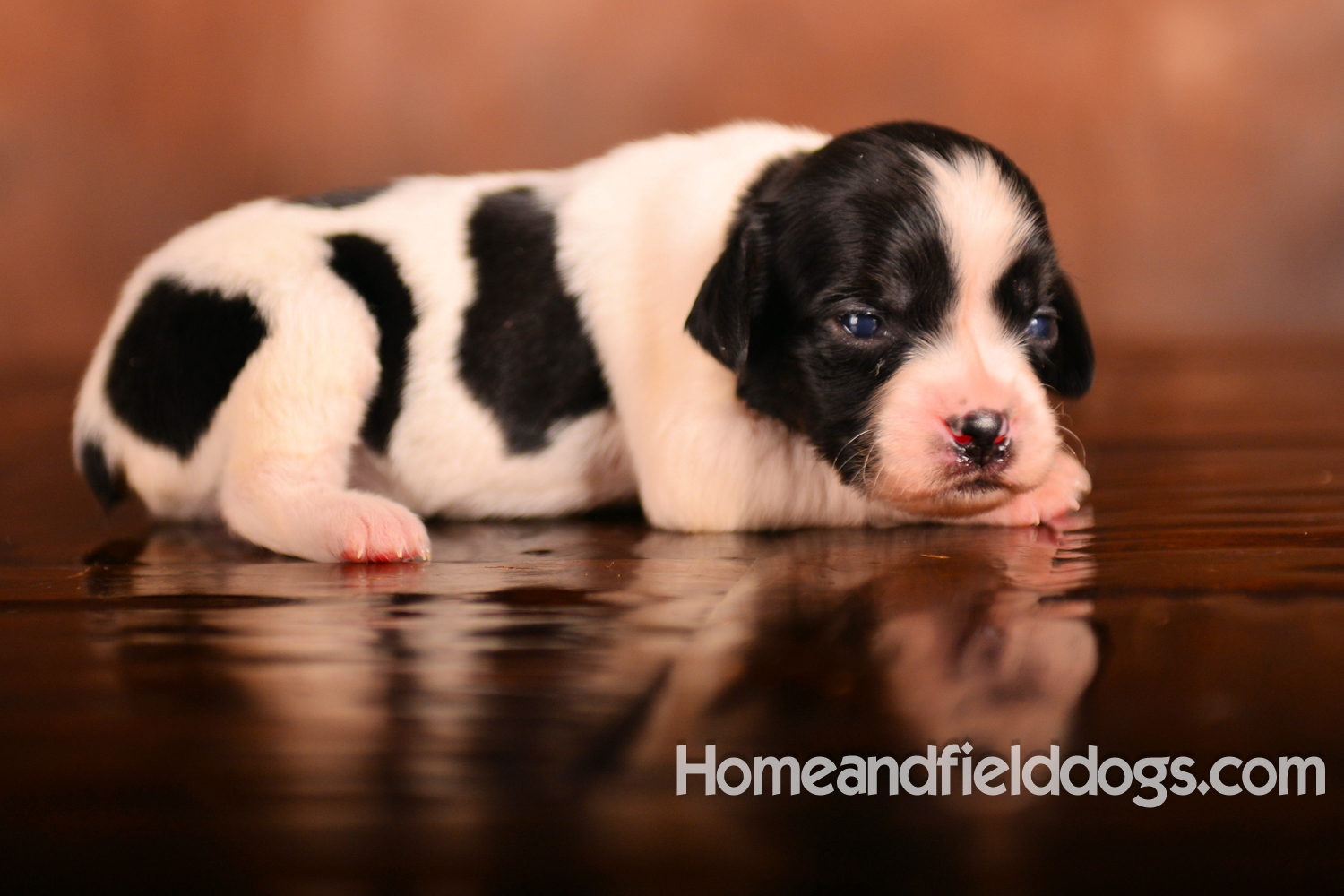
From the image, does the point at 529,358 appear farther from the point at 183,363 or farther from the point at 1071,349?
the point at 1071,349

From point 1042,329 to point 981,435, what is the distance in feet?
1.33

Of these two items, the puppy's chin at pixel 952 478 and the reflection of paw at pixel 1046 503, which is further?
the reflection of paw at pixel 1046 503

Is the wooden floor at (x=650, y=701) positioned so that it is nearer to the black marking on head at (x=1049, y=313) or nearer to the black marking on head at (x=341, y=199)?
the black marking on head at (x=1049, y=313)

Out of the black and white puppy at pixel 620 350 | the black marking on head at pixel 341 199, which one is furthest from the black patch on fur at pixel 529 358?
the black marking on head at pixel 341 199

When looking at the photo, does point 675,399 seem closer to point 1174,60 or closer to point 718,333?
point 718,333

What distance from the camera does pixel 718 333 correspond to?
2.41 meters

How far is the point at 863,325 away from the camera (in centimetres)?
Result: 238

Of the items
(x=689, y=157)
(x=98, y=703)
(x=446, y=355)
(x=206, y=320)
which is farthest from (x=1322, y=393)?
(x=98, y=703)

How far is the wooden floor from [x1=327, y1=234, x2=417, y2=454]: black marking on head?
38cm

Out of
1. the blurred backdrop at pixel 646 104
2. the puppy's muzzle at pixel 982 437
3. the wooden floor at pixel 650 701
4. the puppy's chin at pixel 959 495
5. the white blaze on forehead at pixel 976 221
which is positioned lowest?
the wooden floor at pixel 650 701

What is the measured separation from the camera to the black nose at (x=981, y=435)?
2.24 meters

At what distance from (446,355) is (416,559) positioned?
2.01 ft

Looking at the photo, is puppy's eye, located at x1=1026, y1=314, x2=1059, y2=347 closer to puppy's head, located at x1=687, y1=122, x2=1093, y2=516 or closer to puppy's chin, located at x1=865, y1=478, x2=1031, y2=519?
puppy's head, located at x1=687, y1=122, x2=1093, y2=516

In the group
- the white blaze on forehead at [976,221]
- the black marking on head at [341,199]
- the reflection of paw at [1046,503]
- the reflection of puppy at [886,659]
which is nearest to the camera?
the reflection of puppy at [886,659]
